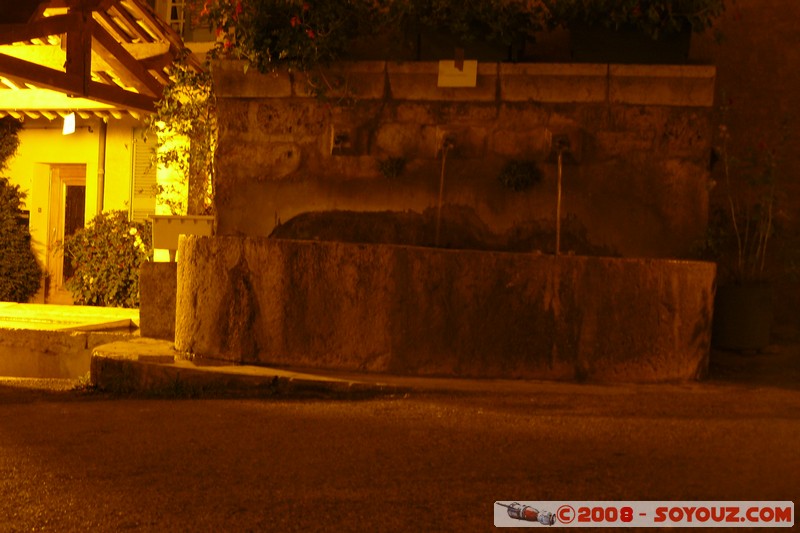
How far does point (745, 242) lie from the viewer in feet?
20.1

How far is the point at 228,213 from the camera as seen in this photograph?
22.2 ft

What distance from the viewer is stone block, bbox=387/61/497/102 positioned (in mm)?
6352

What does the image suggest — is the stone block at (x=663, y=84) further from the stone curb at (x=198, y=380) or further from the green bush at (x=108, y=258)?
the green bush at (x=108, y=258)

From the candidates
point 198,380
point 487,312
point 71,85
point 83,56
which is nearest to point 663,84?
point 487,312

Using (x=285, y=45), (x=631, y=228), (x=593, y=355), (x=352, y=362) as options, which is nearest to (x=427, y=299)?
(x=352, y=362)

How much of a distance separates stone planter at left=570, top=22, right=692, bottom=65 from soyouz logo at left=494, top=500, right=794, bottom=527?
149 inches

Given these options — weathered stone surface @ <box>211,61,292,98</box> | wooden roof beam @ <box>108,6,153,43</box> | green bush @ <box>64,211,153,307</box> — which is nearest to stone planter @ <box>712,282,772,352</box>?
weathered stone surface @ <box>211,61,292,98</box>

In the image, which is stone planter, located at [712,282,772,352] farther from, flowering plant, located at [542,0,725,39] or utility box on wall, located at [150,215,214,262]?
utility box on wall, located at [150,215,214,262]

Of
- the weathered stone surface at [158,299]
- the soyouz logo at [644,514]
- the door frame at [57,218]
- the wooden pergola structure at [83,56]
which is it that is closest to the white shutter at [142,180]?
the door frame at [57,218]

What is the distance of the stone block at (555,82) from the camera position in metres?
6.23

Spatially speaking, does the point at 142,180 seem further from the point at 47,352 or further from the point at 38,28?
the point at 47,352

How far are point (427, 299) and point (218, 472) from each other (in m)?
2.04

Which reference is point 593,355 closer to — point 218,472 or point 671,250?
point 671,250

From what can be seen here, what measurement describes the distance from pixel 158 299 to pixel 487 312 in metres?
3.03
